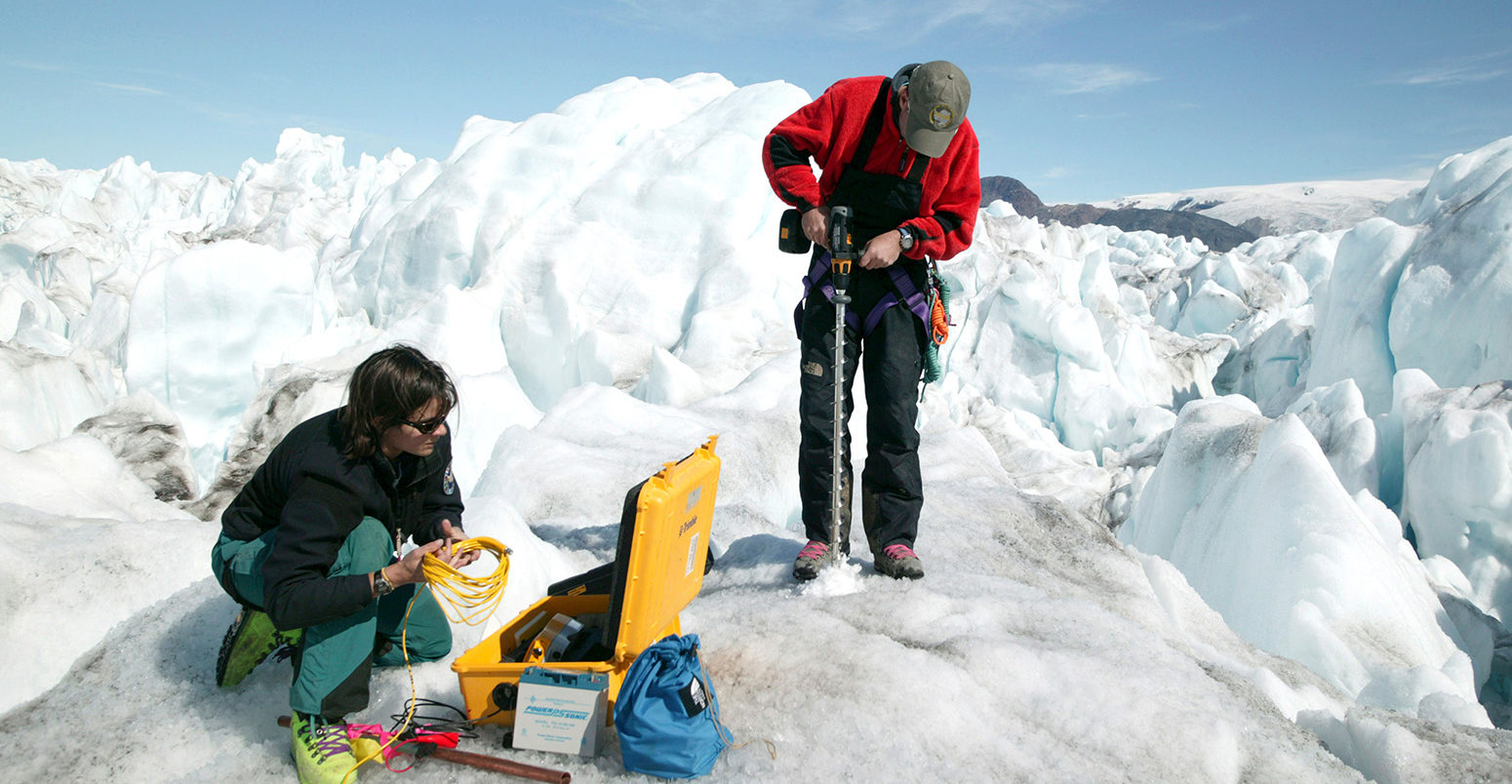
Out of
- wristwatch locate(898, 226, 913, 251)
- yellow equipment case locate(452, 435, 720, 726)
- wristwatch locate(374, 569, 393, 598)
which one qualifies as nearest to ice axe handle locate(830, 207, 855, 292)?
wristwatch locate(898, 226, 913, 251)

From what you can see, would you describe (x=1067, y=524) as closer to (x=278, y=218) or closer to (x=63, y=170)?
(x=278, y=218)

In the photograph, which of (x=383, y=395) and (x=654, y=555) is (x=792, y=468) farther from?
(x=383, y=395)

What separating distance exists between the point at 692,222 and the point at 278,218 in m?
27.7

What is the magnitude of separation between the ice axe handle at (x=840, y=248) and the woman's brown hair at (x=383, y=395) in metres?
1.24

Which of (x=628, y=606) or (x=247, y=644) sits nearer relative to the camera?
(x=628, y=606)

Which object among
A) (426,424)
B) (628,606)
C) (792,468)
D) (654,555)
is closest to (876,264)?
(654,555)

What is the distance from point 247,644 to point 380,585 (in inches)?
24.6

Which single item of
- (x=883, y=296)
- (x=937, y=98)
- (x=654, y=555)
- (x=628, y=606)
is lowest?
(x=628, y=606)

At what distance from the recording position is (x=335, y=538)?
6.56 feet

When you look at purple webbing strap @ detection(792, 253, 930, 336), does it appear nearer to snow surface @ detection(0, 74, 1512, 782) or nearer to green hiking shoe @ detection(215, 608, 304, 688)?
snow surface @ detection(0, 74, 1512, 782)

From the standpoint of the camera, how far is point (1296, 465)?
6.34 metres

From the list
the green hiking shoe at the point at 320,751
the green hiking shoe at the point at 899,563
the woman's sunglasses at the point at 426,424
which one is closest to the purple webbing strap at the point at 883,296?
the green hiking shoe at the point at 899,563

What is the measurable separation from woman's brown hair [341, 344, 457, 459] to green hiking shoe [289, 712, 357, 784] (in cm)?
67

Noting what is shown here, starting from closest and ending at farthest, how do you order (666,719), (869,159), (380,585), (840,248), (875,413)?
(666,719) → (380,585) → (840,248) → (869,159) → (875,413)
